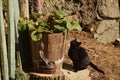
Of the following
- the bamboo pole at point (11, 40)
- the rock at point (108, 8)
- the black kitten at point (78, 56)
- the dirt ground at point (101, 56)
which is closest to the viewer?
the bamboo pole at point (11, 40)

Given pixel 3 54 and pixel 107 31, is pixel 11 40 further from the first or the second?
pixel 107 31

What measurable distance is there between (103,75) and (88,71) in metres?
0.32

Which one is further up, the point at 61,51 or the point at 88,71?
the point at 61,51

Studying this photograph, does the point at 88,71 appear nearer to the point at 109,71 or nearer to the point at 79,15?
the point at 109,71

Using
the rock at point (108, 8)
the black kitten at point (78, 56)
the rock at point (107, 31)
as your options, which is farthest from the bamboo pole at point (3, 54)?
the rock at point (108, 8)

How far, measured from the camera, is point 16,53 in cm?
546

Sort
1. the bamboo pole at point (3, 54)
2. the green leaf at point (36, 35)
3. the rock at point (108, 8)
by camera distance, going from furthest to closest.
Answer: the rock at point (108, 8), the green leaf at point (36, 35), the bamboo pole at point (3, 54)

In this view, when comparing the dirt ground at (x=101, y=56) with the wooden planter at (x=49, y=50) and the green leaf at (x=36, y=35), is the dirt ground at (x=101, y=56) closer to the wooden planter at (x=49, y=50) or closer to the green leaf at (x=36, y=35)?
the wooden planter at (x=49, y=50)

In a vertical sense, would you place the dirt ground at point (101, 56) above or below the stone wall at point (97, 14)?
below

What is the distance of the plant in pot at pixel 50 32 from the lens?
17.6 feet

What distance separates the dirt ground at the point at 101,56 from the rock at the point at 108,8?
54 centimetres

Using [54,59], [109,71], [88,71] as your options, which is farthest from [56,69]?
[109,71]

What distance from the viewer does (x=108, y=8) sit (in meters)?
7.77

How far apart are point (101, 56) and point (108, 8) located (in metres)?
1.26
